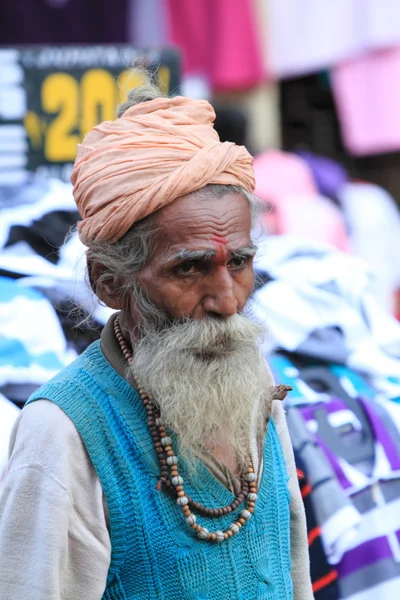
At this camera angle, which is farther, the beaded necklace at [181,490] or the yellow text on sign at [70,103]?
the yellow text on sign at [70,103]

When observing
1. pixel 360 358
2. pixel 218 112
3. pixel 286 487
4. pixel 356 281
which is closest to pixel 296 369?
pixel 360 358

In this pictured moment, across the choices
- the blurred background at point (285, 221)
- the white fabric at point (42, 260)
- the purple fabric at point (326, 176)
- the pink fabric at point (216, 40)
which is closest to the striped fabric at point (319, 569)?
the blurred background at point (285, 221)

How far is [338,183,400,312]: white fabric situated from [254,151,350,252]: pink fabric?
0.26 metres

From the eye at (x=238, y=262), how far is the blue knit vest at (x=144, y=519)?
31 centimetres

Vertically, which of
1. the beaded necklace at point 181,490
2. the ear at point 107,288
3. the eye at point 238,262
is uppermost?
the eye at point 238,262

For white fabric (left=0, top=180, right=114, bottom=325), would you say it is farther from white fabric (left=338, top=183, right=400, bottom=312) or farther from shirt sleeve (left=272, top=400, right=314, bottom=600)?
white fabric (left=338, top=183, right=400, bottom=312)

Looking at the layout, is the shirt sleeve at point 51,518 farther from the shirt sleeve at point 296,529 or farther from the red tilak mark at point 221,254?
the shirt sleeve at point 296,529

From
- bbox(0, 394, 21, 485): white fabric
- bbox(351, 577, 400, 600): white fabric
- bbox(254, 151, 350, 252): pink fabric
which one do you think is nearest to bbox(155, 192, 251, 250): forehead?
bbox(0, 394, 21, 485): white fabric

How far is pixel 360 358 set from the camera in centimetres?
338

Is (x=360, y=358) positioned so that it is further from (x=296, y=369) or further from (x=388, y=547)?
(x=388, y=547)

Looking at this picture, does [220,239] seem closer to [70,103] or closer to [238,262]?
[238,262]

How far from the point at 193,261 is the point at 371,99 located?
5225mm

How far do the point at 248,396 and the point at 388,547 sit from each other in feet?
→ 4.44

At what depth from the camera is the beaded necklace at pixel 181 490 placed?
1.72m
